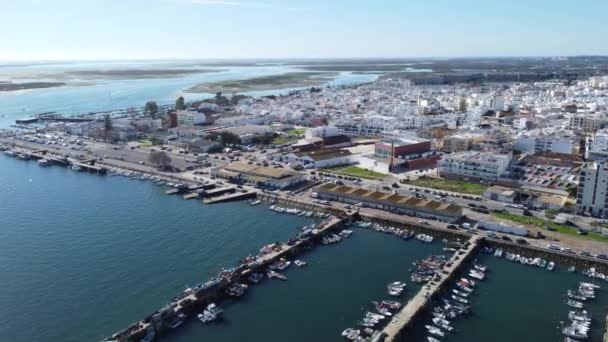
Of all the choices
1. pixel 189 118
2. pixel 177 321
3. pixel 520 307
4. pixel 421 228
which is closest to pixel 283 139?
pixel 189 118

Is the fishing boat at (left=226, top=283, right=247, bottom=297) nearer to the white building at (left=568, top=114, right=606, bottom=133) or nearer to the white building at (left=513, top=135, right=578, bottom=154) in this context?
the white building at (left=513, top=135, right=578, bottom=154)

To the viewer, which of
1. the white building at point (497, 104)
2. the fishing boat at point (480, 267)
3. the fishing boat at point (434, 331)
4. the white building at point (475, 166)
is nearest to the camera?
the fishing boat at point (434, 331)

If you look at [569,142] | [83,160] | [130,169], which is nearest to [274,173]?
[130,169]

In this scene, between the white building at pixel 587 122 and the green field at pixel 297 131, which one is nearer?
the white building at pixel 587 122

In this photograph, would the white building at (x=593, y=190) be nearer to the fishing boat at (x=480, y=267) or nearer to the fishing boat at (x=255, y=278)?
the fishing boat at (x=480, y=267)

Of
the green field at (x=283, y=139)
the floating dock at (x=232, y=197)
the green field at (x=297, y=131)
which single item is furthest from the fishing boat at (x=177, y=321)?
the green field at (x=297, y=131)

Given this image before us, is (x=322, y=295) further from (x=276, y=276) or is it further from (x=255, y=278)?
(x=255, y=278)

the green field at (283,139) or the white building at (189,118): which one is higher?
the white building at (189,118)

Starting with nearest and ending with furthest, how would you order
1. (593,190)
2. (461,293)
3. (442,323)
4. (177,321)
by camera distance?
1. (442,323)
2. (177,321)
3. (461,293)
4. (593,190)
